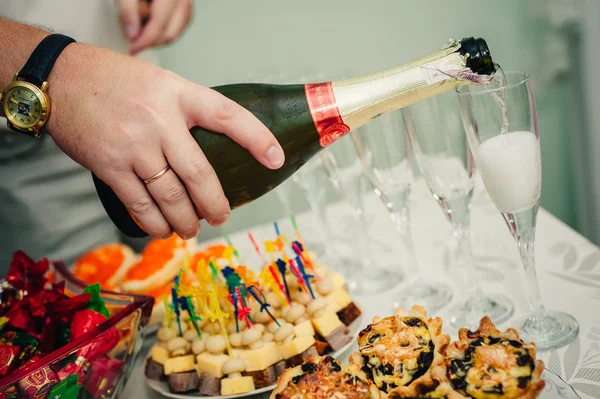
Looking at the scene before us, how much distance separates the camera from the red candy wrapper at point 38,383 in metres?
0.78

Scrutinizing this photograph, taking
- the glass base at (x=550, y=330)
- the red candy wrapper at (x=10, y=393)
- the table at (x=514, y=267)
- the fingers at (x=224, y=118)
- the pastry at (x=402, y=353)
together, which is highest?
the fingers at (x=224, y=118)

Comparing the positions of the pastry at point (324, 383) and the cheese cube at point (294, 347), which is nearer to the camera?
the pastry at point (324, 383)

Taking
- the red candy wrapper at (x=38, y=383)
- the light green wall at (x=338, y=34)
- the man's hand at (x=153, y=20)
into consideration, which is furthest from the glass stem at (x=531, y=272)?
the light green wall at (x=338, y=34)

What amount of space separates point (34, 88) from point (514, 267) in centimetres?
85

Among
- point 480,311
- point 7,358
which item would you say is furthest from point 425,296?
point 7,358

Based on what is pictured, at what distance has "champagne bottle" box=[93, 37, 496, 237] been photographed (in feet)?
2.65

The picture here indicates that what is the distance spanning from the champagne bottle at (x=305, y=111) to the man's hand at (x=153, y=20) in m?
0.72

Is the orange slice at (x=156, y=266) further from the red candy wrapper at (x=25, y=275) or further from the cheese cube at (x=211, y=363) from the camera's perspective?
the cheese cube at (x=211, y=363)

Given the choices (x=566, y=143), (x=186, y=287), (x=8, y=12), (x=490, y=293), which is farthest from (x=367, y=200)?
(x=566, y=143)

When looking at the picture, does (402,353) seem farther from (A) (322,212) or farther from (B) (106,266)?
(B) (106,266)

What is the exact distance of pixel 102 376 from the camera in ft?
2.86

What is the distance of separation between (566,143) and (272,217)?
1370 millimetres

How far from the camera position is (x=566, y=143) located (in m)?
2.66

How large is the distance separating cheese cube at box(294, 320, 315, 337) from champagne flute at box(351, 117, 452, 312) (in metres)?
0.22
